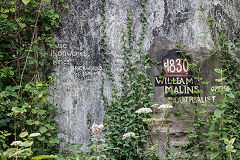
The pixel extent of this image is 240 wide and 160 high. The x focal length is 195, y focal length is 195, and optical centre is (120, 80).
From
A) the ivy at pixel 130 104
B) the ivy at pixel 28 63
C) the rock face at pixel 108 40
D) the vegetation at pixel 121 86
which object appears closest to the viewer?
the ivy at pixel 28 63

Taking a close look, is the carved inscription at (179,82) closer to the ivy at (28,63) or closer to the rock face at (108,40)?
the rock face at (108,40)

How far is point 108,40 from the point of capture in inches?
130

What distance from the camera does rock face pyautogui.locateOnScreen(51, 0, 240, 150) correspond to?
3.16m

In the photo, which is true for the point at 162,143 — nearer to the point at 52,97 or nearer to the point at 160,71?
the point at 160,71

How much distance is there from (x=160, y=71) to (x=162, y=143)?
116 cm

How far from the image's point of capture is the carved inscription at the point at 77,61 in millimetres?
3215

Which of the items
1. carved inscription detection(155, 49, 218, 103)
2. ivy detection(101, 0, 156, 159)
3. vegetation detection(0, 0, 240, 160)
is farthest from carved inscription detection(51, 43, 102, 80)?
carved inscription detection(155, 49, 218, 103)

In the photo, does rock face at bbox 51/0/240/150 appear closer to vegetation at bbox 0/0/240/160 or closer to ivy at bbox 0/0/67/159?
vegetation at bbox 0/0/240/160

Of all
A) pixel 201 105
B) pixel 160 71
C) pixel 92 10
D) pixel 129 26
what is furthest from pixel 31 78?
pixel 201 105

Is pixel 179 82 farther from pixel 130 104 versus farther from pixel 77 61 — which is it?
pixel 77 61

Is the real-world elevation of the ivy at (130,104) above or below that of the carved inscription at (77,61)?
below

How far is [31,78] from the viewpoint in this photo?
3039 mm

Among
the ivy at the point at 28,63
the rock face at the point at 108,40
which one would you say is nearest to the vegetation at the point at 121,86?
the ivy at the point at 28,63

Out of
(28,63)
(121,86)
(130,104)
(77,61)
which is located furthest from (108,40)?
(28,63)
